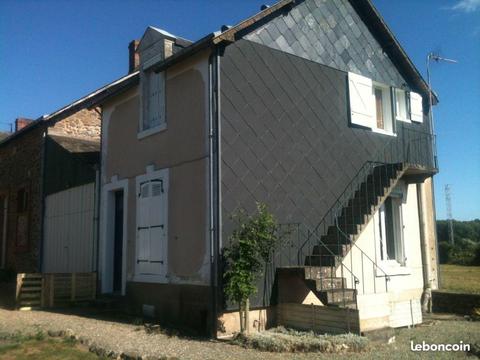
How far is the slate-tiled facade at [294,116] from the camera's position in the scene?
32.1 feet

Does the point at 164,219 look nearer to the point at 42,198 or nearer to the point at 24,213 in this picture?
the point at 42,198

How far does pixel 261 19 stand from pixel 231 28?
118cm

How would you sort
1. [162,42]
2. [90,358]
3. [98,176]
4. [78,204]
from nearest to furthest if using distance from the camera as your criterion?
1. [90,358]
2. [162,42]
3. [98,176]
4. [78,204]

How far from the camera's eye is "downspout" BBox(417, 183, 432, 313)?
42.3 feet

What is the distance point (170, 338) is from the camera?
8711 mm

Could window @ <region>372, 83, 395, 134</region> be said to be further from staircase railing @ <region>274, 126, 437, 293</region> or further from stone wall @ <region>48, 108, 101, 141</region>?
stone wall @ <region>48, 108, 101, 141</region>

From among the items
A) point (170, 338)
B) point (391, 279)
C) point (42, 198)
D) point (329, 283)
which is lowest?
point (170, 338)

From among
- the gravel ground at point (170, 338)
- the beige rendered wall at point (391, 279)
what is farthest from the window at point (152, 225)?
the beige rendered wall at point (391, 279)

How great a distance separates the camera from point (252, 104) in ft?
33.3

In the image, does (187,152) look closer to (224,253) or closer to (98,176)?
(224,253)

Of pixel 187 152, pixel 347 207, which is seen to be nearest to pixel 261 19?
pixel 187 152

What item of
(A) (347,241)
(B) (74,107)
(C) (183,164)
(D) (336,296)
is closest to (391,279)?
(A) (347,241)

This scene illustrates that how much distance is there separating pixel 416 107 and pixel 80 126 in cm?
1181

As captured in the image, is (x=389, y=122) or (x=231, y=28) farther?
(x=389, y=122)
